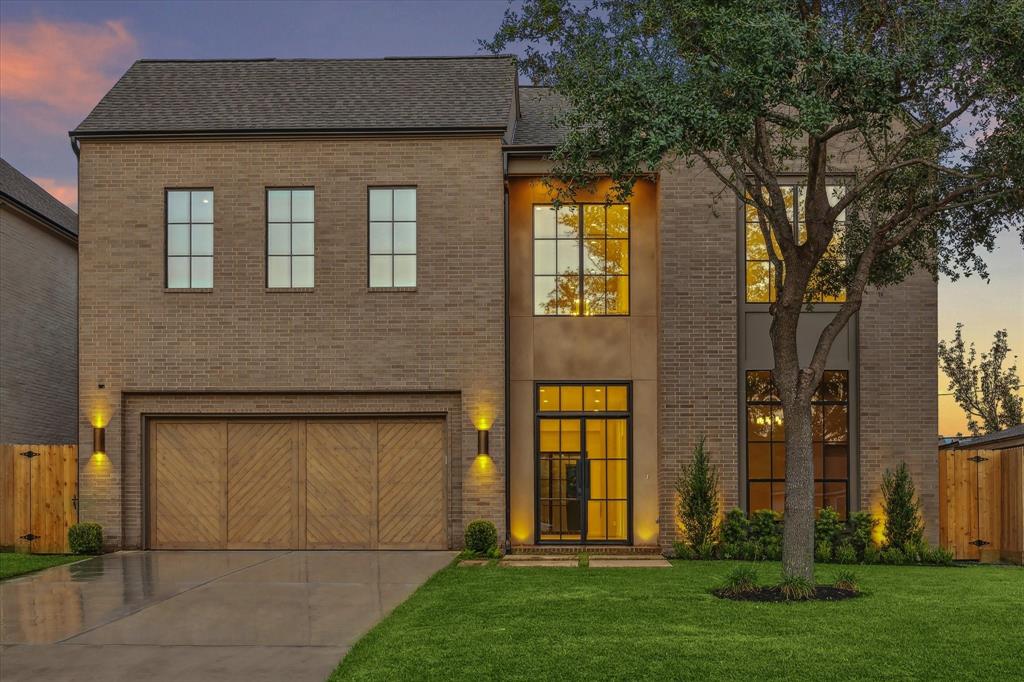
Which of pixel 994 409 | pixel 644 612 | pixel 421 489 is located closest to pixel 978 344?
pixel 994 409

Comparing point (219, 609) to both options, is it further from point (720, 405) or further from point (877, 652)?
point (720, 405)

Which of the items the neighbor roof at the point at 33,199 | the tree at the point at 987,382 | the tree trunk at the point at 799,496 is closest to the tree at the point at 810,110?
the tree trunk at the point at 799,496

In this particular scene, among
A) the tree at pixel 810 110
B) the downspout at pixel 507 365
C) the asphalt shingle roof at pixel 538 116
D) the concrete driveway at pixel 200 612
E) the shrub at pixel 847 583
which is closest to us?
the concrete driveway at pixel 200 612

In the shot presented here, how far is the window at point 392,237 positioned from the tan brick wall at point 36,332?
353 inches

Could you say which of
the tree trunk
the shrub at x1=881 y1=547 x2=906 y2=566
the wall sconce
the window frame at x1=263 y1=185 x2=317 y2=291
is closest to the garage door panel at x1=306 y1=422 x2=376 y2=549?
the window frame at x1=263 y1=185 x2=317 y2=291

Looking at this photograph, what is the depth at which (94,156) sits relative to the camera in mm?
17016

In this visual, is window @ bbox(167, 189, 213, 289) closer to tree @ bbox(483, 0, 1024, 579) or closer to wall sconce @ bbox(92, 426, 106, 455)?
wall sconce @ bbox(92, 426, 106, 455)

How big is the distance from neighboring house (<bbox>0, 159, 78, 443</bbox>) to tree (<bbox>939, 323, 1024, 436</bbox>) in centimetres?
2976

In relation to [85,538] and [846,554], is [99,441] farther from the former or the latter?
[846,554]

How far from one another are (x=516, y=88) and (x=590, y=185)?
734 cm

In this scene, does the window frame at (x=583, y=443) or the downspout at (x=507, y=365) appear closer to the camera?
the downspout at (x=507, y=365)

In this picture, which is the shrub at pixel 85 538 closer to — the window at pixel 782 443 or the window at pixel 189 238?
the window at pixel 189 238

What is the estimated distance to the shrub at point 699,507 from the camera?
1596 cm

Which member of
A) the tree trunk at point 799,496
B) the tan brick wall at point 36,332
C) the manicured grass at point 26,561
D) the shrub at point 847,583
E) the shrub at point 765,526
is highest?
the tan brick wall at point 36,332
